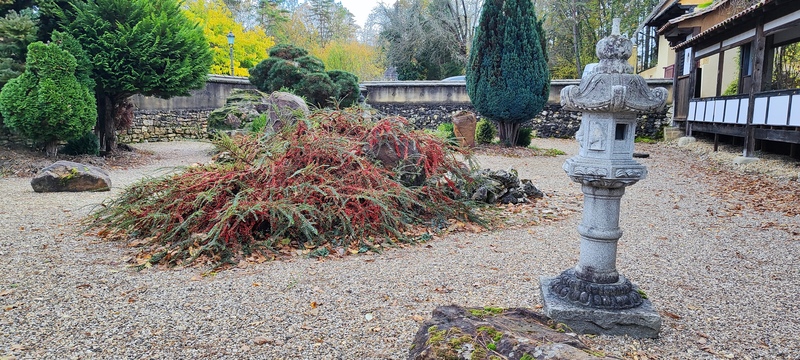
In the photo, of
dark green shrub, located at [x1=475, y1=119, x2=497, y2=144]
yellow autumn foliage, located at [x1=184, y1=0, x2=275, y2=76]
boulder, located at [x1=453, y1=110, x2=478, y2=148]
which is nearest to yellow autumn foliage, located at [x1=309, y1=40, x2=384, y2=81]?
yellow autumn foliage, located at [x1=184, y1=0, x2=275, y2=76]

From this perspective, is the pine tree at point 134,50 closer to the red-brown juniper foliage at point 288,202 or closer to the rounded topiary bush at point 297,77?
the rounded topiary bush at point 297,77

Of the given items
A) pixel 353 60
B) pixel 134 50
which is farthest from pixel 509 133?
pixel 353 60

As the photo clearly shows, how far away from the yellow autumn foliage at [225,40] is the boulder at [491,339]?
70.7 feet

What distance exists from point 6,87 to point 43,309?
7698mm

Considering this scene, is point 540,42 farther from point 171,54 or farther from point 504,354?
point 504,354

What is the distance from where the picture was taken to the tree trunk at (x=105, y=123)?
1102 cm

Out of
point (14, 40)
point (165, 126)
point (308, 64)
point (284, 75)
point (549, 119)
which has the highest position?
point (308, 64)

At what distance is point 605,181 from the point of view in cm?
270

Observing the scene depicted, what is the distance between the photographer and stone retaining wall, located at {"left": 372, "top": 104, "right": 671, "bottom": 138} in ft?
55.7

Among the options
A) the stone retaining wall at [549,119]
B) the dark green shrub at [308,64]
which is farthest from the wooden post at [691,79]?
the dark green shrub at [308,64]

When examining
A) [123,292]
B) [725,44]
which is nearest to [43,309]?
[123,292]

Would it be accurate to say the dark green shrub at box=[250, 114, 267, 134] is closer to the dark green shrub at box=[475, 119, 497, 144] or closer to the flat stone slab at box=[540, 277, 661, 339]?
the dark green shrub at box=[475, 119, 497, 144]

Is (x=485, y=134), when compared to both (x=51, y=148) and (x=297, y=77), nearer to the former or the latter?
(x=297, y=77)

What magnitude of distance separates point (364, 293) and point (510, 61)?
34.6 feet
